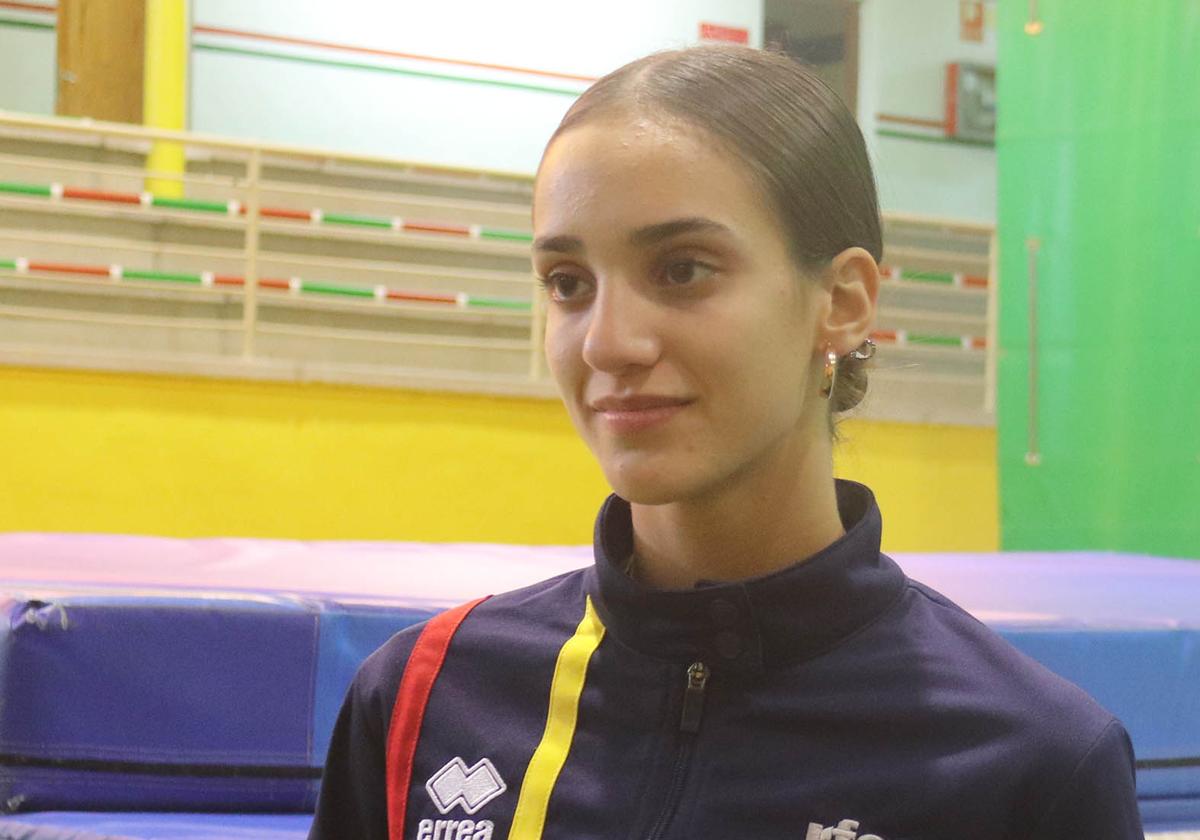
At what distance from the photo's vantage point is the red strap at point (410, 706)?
0.95 meters

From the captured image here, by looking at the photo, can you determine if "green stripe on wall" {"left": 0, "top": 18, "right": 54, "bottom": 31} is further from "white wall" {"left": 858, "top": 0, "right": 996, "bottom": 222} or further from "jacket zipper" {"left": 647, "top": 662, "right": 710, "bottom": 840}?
"jacket zipper" {"left": 647, "top": 662, "right": 710, "bottom": 840}

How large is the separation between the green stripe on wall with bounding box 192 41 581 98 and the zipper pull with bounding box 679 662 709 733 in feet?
19.3

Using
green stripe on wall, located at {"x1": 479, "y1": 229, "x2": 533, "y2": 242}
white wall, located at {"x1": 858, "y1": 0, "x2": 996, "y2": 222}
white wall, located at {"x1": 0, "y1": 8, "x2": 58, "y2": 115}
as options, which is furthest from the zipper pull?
white wall, located at {"x1": 858, "y1": 0, "x2": 996, "y2": 222}

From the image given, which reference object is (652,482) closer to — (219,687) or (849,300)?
(849,300)

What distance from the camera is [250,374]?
4.64 m

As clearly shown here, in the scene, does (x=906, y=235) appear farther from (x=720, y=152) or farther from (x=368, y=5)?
(x=720, y=152)

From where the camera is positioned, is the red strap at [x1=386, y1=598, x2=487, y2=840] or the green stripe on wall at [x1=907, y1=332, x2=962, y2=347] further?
the green stripe on wall at [x1=907, y1=332, x2=962, y2=347]

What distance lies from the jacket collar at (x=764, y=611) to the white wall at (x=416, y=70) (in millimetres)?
5387

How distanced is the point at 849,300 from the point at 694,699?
29 cm

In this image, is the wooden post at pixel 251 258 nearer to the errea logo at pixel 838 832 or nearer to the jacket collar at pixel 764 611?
the jacket collar at pixel 764 611

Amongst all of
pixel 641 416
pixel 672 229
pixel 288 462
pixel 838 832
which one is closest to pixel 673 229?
pixel 672 229

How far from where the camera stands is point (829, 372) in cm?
92

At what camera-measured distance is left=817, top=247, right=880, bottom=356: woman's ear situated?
914mm

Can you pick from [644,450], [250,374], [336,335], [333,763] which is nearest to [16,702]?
[333,763]
